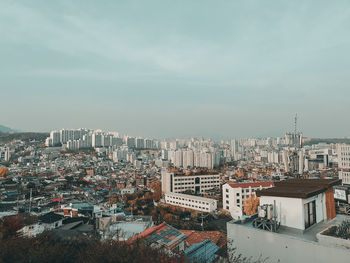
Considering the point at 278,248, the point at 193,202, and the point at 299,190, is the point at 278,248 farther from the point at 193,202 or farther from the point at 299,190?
the point at 193,202

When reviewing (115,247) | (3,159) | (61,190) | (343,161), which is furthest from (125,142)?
(115,247)

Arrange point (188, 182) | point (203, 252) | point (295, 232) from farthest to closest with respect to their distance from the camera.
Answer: point (188, 182) < point (203, 252) < point (295, 232)

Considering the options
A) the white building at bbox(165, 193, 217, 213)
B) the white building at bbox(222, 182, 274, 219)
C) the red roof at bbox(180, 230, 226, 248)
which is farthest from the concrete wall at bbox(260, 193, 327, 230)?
the white building at bbox(165, 193, 217, 213)

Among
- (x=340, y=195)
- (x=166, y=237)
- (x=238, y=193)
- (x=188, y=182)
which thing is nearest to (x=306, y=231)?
(x=166, y=237)

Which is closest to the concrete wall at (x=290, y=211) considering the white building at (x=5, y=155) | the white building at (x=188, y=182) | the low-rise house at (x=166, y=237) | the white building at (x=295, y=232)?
the white building at (x=295, y=232)

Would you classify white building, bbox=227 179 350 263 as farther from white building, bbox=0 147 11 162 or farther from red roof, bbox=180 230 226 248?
white building, bbox=0 147 11 162

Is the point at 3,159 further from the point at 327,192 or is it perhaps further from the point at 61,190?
the point at 327,192
